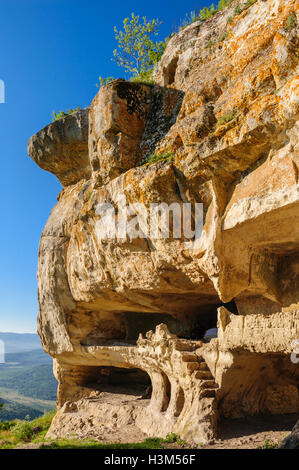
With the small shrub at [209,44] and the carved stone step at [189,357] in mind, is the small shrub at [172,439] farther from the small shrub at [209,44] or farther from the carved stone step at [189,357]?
the small shrub at [209,44]

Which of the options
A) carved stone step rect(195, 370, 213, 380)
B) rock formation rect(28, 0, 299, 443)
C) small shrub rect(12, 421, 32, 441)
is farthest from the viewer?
small shrub rect(12, 421, 32, 441)

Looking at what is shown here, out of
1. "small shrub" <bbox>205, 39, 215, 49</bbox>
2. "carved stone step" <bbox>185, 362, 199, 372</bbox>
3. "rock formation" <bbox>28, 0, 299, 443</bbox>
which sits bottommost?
"carved stone step" <bbox>185, 362, 199, 372</bbox>

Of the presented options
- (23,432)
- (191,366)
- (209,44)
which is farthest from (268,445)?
(23,432)

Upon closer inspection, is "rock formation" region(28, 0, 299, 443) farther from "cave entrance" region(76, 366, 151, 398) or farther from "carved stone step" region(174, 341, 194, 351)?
"cave entrance" region(76, 366, 151, 398)

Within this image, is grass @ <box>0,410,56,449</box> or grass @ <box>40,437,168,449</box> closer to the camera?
grass @ <box>40,437,168,449</box>

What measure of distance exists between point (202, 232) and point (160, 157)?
197 cm

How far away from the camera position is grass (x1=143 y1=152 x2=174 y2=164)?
800cm

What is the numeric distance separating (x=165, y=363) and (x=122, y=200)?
3797 mm

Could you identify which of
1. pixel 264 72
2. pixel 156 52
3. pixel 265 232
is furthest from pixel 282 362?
pixel 156 52

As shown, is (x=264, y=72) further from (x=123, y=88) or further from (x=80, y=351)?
(x=80, y=351)

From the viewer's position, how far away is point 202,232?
7.66 metres

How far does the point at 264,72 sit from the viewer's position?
6.46 metres

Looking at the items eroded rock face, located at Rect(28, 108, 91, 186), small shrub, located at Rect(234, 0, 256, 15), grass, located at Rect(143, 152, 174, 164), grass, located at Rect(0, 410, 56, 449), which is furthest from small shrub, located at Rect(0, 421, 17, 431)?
small shrub, located at Rect(234, 0, 256, 15)

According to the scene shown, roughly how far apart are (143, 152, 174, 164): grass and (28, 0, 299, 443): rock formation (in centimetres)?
6
